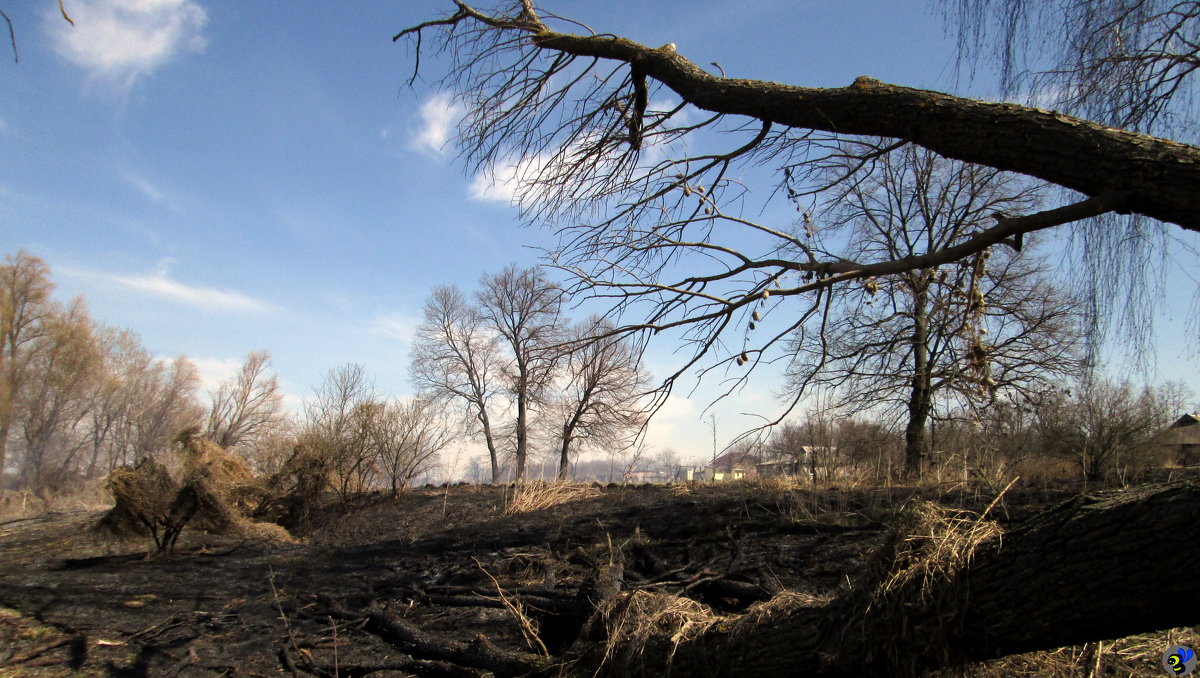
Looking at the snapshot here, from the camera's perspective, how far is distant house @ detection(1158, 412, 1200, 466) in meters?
10.3

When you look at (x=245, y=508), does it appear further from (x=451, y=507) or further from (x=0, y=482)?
(x=0, y=482)

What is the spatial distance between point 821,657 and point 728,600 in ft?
6.84

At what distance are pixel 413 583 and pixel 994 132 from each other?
5552 mm

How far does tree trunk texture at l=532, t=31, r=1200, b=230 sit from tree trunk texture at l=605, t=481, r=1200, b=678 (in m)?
0.98

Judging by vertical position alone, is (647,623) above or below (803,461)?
below

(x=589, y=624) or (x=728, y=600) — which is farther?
(x=728, y=600)

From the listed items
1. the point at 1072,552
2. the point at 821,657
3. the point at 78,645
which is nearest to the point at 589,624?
the point at 821,657

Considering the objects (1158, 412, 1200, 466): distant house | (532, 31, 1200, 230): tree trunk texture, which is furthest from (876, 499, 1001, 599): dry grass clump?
(1158, 412, 1200, 466): distant house

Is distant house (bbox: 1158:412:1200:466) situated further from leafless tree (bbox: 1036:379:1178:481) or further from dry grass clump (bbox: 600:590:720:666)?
dry grass clump (bbox: 600:590:720:666)

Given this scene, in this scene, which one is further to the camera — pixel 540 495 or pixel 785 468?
pixel 785 468

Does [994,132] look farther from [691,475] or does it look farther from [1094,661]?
[691,475]

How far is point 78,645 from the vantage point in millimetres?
4324

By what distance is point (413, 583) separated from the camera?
5.62 meters

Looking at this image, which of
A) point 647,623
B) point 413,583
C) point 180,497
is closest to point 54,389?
point 180,497
